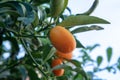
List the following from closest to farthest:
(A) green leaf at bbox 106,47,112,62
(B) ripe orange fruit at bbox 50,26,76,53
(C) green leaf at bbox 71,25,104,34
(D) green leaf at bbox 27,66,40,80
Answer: (B) ripe orange fruit at bbox 50,26,76,53 < (C) green leaf at bbox 71,25,104,34 < (D) green leaf at bbox 27,66,40,80 < (A) green leaf at bbox 106,47,112,62

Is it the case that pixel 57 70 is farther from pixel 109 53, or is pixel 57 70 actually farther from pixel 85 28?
pixel 109 53

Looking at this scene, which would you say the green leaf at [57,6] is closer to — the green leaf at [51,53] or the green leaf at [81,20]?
the green leaf at [81,20]

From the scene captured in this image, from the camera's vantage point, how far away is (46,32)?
943 millimetres

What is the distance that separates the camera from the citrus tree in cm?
80

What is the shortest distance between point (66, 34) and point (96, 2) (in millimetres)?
184

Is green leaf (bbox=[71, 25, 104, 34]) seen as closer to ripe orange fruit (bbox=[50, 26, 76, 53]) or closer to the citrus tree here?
the citrus tree

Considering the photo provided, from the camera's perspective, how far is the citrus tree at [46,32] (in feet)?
2.62

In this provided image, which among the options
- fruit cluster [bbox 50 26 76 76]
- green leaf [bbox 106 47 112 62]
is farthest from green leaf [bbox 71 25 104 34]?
green leaf [bbox 106 47 112 62]

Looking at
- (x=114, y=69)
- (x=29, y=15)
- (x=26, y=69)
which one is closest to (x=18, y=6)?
(x=29, y=15)

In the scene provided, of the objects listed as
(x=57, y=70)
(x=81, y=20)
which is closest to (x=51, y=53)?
(x=57, y=70)

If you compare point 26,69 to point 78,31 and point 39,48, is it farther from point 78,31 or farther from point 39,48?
point 78,31

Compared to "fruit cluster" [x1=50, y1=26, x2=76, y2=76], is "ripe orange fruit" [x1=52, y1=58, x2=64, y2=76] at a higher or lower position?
lower

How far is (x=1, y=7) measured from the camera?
91cm

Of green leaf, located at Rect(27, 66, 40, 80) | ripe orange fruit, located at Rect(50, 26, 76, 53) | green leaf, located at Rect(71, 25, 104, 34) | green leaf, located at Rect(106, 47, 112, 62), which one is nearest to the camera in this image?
ripe orange fruit, located at Rect(50, 26, 76, 53)
